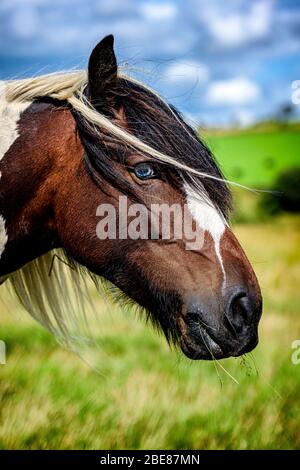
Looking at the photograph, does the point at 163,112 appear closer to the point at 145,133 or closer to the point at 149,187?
the point at 145,133

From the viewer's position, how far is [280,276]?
35.2ft

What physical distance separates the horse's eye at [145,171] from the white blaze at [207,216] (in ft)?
0.57

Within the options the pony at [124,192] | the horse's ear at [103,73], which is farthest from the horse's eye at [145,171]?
the horse's ear at [103,73]

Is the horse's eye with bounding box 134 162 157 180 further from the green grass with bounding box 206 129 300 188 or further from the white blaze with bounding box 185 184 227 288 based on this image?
the green grass with bounding box 206 129 300 188

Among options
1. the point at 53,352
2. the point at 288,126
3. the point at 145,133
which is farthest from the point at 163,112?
the point at 288,126

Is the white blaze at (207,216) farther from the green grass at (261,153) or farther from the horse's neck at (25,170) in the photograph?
the green grass at (261,153)

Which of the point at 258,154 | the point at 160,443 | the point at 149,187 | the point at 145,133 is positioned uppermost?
the point at 145,133

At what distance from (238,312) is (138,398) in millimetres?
2868

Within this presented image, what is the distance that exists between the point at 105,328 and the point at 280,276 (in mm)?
4164

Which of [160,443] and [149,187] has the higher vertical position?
[149,187]

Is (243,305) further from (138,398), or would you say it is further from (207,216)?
(138,398)

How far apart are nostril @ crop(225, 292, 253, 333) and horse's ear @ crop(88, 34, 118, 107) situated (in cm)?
112

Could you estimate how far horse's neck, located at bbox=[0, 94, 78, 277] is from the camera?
287 centimetres
